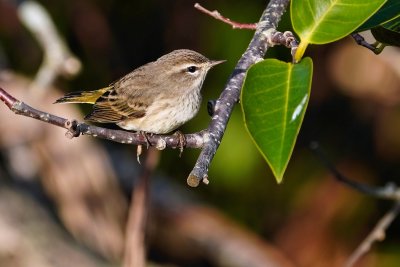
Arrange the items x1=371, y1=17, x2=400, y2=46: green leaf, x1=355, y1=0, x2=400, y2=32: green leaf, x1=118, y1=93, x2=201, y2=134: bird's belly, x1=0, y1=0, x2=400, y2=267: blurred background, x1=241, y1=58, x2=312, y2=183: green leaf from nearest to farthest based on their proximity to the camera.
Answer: x1=241, y1=58, x2=312, y2=183: green leaf → x1=355, y1=0, x2=400, y2=32: green leaf → x1=371, y1=17, x2=400, y2=46: green leaf → x1=118, y1=93, x2=201, y2=134: bird's belly → x1=0, y1=0, x2=400, y2=267: blurred background

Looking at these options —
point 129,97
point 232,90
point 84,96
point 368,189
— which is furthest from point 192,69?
point 232,90

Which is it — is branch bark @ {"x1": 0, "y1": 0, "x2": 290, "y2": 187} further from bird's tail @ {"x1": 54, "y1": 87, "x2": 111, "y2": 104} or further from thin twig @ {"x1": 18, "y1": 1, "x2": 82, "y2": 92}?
thin twig @ {"x1": 18, "y1": 1, "x2": 82, "y2": 92}

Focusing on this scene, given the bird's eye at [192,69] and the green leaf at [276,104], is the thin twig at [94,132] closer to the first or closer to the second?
the green leaf at [276,104]

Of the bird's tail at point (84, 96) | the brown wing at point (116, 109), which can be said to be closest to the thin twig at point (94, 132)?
the brown wing at point (116, 109)

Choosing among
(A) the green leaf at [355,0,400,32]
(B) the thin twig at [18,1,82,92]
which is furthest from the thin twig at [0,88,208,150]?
(B) the thin twig at [18,1,82,92]

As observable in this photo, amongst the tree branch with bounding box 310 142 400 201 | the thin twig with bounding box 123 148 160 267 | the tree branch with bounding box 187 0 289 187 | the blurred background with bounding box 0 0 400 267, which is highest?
the tree branch with bounding box 187 0 289 187

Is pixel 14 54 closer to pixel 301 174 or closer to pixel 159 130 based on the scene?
pixel 301 174

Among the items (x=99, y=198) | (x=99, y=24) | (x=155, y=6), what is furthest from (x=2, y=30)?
(x=99, y=198)
